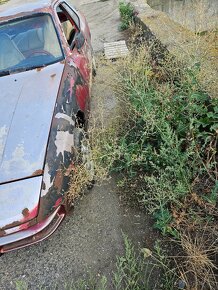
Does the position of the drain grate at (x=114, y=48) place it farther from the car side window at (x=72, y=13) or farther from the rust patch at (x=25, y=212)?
the rust patch at (x=25, y=212)

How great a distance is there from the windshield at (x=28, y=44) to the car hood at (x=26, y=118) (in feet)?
0.55

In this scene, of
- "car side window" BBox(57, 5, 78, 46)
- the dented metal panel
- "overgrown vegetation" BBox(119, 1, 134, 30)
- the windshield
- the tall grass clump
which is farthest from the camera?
"overgrown vegetation" BBox(119, 1, 134, 30)

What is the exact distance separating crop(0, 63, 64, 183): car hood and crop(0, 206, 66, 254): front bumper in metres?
0.40

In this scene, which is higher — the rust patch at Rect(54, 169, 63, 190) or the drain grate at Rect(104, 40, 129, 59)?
the rust patch at Rect(54, 169, 63, 190)

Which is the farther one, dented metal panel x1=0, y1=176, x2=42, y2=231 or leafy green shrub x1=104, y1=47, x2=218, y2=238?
leafy green shrub x1=104, y1=47, x2=218, y2=238

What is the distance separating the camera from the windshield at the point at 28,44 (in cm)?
353

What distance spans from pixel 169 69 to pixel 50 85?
152 cm

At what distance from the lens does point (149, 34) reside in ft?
18.0

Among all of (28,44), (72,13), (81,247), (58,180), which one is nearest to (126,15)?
(72,13)

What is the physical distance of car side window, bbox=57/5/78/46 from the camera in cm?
421

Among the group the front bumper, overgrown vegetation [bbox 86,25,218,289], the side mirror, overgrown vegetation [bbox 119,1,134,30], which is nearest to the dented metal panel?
the front bumper

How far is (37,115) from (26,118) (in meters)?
0.10

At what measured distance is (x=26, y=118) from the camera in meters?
2.83

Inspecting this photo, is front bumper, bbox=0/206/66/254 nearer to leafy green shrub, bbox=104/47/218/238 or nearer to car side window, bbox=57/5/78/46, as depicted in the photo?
leafy green shrub, bbox=104/47/218/238
